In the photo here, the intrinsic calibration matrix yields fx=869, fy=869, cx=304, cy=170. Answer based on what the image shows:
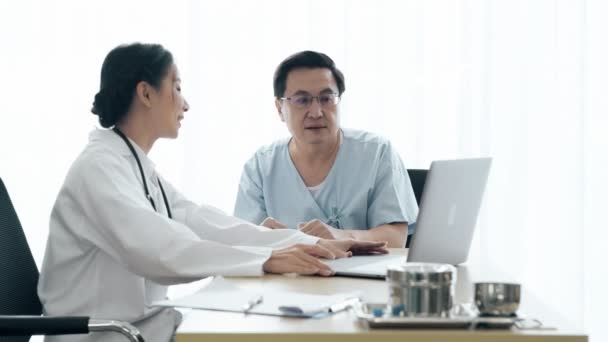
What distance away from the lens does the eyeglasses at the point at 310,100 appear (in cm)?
263

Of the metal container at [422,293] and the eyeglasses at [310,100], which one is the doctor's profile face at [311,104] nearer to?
the eyeglasses at [310,100]

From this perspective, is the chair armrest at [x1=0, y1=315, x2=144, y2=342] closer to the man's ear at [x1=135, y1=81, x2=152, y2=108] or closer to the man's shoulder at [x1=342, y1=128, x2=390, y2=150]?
the man's ear at [x1=135, y1=81, x2=152, y2=108]

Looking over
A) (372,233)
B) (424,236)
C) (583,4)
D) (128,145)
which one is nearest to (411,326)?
(424,236)

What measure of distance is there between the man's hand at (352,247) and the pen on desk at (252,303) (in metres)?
0.61

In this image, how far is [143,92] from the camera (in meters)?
2.10

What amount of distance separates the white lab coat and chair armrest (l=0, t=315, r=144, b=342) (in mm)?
227

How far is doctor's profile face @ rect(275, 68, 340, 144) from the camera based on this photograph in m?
2.61

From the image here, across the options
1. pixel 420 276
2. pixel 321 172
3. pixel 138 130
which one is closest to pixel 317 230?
pixel 321 172

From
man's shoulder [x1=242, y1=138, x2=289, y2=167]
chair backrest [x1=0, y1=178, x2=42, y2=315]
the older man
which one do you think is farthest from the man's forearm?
chair backrest [x1=0, y1=178, x2=42, y2=315]

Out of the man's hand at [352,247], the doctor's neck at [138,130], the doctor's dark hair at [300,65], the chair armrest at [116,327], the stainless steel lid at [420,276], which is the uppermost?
the doctor's dark hair at [300,65]

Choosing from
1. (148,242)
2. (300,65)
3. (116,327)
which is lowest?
(116,327)

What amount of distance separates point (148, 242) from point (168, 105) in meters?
0.47

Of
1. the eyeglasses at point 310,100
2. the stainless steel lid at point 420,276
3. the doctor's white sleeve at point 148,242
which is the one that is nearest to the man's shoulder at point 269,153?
the eyeglasses at point 310,100

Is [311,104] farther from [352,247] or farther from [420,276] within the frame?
[420,276]
